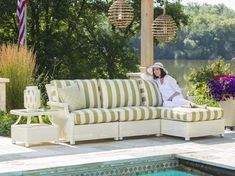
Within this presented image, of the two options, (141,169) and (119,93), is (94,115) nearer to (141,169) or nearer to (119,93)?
(119,93)

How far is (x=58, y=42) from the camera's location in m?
15.3

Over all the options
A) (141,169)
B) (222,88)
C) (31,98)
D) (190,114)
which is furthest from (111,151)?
(222,88)

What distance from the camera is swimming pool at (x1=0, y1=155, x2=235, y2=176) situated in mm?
5102

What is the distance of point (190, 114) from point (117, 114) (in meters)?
0.89

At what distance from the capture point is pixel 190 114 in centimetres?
679

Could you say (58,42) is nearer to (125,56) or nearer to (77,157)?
(125,56)

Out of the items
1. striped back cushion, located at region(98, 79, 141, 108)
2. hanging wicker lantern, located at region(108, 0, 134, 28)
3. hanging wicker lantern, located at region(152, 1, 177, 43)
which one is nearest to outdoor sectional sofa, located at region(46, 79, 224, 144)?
striped back cushion, located at region(98, 79, 141, 108)

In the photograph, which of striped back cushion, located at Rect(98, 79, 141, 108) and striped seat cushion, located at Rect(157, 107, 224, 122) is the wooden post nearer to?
striped back cushion, located at Rect(98, 79, 141, 108)

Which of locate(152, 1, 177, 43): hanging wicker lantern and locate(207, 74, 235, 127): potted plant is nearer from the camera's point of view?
locate(207, 74, 235, 127): potted plant

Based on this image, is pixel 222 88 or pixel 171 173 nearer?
pixel 171 173

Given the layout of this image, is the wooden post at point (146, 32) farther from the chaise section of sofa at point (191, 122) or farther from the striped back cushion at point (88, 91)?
the striped back cushion at point (88, 91)

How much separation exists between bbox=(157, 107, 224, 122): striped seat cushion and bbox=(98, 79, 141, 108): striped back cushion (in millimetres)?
398

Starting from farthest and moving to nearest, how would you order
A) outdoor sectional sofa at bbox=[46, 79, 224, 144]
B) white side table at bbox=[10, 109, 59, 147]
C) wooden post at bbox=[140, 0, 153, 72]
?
wooden post at bbox=[140, 0, 153, 72] → outdoor sectional sofa at bbox=[46, 79, 224, 144] → white side table at bbox=[10, 109, 59, 147]

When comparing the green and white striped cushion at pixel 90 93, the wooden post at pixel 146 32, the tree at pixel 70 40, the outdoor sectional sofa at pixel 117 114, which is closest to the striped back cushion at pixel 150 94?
the outdoor sectional sofa at pixel 117 114
